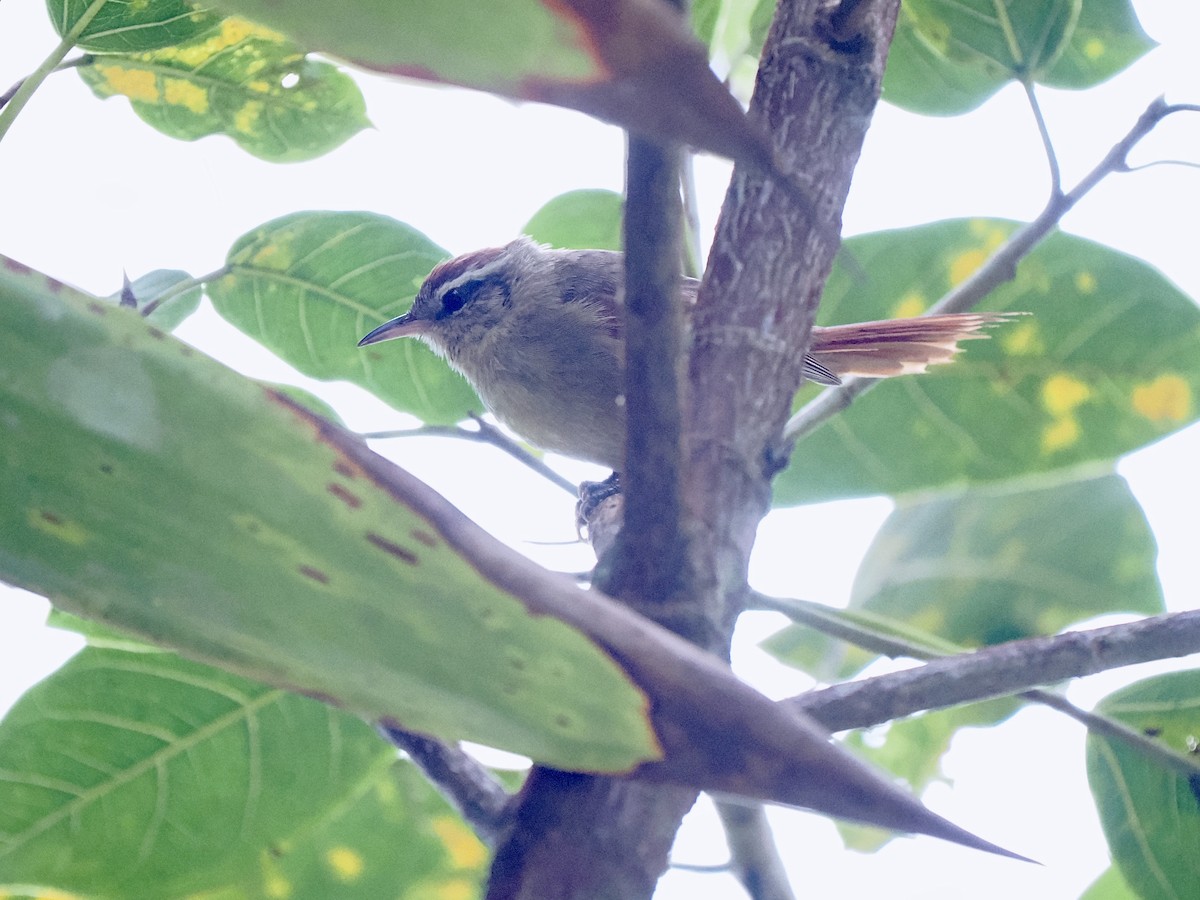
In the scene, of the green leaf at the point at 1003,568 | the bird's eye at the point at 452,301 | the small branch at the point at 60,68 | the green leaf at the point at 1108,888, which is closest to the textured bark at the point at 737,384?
the small branch at the point at 60,68

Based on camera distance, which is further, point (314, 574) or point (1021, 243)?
point (1021, 243)

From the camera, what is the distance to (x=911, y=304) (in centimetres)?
243

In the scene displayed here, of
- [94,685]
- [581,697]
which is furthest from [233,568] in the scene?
[94,685]

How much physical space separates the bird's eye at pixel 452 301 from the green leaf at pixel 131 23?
159 cm

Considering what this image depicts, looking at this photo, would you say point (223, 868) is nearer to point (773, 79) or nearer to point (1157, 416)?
point (773, 79)

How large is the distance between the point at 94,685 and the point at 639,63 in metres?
1.85

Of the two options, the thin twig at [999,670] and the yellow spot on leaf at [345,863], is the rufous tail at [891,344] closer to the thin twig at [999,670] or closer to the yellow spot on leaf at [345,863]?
the thin twig at [999,670]

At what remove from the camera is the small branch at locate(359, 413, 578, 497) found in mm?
2113

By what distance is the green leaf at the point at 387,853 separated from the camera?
2.15 m

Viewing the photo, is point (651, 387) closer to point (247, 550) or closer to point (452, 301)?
point (247, 550)

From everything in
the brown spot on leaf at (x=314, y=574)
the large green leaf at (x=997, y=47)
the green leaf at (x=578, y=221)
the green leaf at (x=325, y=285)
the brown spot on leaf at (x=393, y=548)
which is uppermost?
the large green leaf at (x=997, y=47)

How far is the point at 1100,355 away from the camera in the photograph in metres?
2.32

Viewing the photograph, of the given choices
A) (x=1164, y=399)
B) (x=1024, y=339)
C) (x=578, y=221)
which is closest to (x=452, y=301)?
(x=578, y=221)

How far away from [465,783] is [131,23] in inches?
53.6
